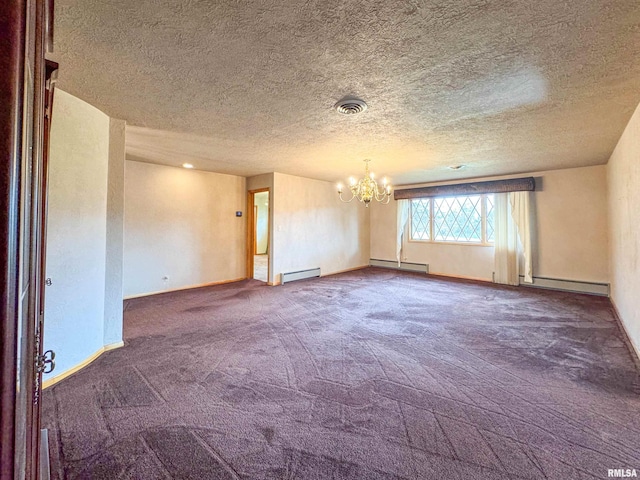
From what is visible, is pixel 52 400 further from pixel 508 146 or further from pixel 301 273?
pixel 508 146

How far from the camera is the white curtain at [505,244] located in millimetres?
5730

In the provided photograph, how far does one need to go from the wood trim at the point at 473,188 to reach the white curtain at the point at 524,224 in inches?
6.7

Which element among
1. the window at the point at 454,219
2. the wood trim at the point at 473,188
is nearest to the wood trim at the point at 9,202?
the wood trim at the point at 473,188

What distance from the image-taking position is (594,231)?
4.94m

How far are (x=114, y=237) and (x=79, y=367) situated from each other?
3.93 ft

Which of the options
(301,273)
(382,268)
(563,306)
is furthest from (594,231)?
(301,273)

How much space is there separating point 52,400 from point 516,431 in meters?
3.05

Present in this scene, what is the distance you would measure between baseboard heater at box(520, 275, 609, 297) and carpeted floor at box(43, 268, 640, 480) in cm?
164

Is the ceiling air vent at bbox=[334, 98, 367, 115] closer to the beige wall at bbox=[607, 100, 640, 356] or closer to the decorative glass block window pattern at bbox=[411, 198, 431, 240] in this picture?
the beige wall at bbox=[607, 100, 640, 356]

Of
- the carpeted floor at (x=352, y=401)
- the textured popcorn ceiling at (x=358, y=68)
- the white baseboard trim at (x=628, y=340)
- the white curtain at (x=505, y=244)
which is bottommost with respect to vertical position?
the carpeted floor at (x=352, y=401)

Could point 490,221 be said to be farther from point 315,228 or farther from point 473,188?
point 315,228

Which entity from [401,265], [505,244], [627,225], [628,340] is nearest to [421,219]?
[401,265]

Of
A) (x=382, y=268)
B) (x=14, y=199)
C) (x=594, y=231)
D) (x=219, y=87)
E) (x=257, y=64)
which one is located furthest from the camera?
(x=382, y=268)

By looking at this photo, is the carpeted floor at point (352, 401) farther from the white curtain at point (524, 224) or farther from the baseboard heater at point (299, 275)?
the baseboard heater at point (299, 275)
